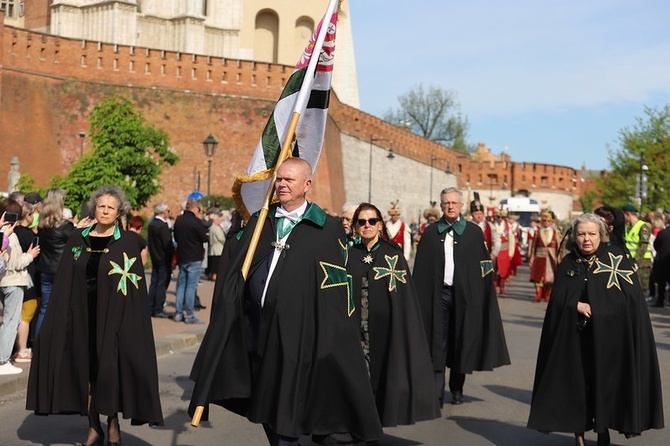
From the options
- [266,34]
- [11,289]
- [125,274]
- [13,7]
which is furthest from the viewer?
[266,34]

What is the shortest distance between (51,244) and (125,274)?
143 inches

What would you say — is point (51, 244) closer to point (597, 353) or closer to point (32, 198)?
point (32, 198)

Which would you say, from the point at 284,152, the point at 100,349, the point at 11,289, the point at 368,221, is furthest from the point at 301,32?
the point at 284,152

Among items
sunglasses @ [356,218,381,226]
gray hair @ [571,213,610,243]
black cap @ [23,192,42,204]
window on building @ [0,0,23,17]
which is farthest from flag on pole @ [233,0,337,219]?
window on building @ [0,0,23,17]

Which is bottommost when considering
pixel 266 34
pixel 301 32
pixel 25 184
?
pixel 25 184

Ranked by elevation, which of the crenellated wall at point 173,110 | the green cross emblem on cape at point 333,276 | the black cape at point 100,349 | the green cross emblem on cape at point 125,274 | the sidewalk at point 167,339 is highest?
the crenellated wall at point 173,110

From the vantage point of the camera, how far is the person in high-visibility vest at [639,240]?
763 inches

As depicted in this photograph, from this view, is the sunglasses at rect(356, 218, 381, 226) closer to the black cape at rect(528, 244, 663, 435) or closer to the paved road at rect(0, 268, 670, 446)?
the black cape at rect(528, 244, 663, 435)

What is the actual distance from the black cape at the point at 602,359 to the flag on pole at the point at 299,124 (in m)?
2.13

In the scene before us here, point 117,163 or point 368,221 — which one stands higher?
point 117,163

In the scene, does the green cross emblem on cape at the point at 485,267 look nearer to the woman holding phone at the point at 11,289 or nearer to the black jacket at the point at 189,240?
the woman holding phone at the point at 11,289

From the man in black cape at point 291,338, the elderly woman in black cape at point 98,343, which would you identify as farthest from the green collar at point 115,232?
the man in black cape at point 291,338

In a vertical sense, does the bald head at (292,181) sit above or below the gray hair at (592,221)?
above

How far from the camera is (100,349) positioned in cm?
697
